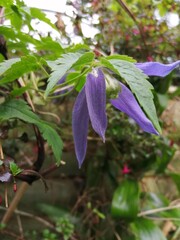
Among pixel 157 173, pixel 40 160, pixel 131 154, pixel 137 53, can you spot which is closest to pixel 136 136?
pixel 131 154

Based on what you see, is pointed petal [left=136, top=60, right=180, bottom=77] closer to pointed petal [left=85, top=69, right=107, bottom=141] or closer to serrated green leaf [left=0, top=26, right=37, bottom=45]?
pointed petal [left=85, top=69, right=107, bottom=141]

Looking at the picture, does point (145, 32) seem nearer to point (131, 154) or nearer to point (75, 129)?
point (131, 154)

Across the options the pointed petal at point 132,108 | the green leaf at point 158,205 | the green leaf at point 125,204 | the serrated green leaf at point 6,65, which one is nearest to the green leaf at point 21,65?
the serrated green leaf at point 6,65

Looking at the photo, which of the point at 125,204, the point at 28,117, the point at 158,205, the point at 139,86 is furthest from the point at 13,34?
the point at 158,205

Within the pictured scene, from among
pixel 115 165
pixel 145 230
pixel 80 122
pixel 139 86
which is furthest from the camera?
pixel 115 165

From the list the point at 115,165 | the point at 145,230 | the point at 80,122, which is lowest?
the point at 145,230

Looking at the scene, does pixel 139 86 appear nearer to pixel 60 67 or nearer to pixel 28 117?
pixel 60 67

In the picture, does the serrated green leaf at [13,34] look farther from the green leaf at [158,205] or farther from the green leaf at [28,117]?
the green leaf at [158,205]
